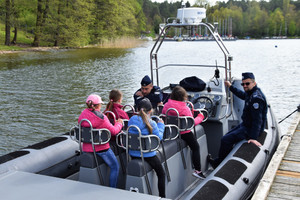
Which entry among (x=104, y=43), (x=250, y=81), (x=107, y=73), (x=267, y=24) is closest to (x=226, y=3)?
(x=267, y=24)

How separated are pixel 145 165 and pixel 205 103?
2112 mm

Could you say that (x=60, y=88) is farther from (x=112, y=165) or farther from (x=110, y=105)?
(x=112, y=165)

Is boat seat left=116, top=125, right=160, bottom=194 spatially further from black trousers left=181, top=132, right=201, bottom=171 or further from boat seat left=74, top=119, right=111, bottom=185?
black trousers left=181, top=132, right=201, bottom=171

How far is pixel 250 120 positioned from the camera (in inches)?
180

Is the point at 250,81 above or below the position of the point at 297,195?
above

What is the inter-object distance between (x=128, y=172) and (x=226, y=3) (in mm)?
103244

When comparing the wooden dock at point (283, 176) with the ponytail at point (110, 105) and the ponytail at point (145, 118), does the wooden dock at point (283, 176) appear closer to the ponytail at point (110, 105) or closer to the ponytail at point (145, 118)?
the ponytail at point (145, 118)

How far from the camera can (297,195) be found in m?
3.70

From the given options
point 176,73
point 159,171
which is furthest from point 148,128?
point 176,73

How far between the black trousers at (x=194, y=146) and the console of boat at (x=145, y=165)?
7cm

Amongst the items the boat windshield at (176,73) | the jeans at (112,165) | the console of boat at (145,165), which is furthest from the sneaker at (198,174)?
the boat windshield at (176,73)

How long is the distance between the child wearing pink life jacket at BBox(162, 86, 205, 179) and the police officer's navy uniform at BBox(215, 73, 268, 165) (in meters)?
0.53

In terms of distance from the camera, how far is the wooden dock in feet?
12.1

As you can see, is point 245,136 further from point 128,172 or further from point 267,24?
point 267,24
